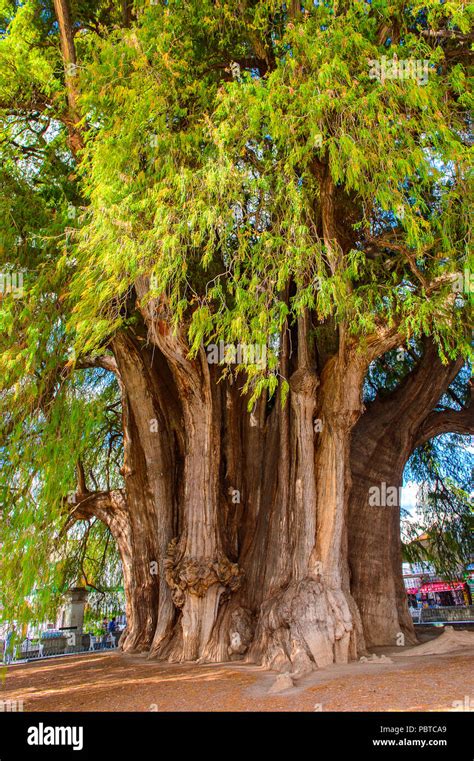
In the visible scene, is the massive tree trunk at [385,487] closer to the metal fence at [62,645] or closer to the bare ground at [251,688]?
the bare ground at [251,688]

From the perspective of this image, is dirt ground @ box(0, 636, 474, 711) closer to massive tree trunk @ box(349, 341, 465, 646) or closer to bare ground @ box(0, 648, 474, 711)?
bare ground @ box(0, 648, 474, 711)

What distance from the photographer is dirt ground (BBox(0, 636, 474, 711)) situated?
4.70 metres

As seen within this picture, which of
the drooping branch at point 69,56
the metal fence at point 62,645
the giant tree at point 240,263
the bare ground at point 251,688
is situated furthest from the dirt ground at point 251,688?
the drooping branch at point 69,56

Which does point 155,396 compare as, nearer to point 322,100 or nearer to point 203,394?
point 203,394

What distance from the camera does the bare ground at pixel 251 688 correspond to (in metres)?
4.71

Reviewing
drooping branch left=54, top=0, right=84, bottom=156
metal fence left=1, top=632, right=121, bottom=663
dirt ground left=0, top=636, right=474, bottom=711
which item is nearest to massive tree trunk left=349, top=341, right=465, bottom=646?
dirt ground left=0, top=636, right=474, bottom=711

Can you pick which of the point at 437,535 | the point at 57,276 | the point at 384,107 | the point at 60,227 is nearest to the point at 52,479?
the point at 57,276

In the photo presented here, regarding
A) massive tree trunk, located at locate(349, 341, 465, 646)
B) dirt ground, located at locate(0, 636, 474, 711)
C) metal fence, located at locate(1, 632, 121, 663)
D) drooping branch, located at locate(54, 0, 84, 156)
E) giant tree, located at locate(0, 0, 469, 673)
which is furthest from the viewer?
metal fence, located at locate(1, 632, 121, 663)

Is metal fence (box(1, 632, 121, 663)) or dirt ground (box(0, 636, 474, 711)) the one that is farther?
metal fence (box(1, 632, 121, 663))

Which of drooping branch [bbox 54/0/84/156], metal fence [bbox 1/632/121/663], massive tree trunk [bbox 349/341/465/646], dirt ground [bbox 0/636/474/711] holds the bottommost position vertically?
metal fence [bbox 1/632/121/663]

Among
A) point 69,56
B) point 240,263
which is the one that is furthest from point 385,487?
point 69,56

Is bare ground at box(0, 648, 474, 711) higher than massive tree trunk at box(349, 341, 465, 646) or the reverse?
the reverse

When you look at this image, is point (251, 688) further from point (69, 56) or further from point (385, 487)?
point (69, 56)

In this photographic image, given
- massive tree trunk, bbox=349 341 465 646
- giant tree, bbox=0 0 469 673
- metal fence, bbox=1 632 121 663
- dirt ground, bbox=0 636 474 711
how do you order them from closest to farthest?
dirt ground, bbox=0 636 474 711 < giant tree, bbox=0 0 469 673 < massive tree trunk, bbox=349 341 465 646 < metal fence, bbox=1 632 121 663
